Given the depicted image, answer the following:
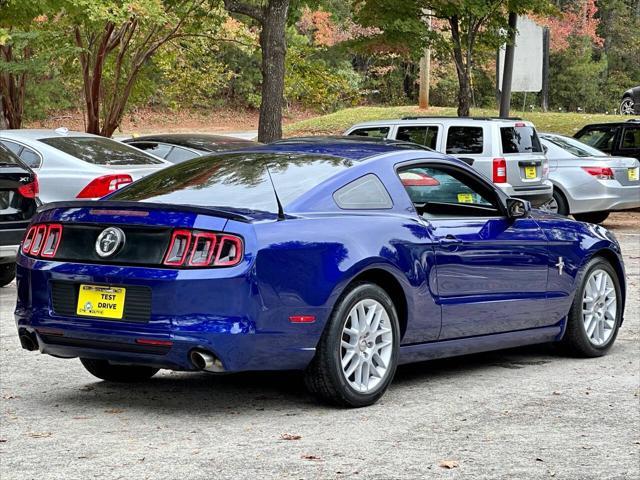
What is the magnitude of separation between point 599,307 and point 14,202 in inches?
225

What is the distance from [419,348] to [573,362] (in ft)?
5.95

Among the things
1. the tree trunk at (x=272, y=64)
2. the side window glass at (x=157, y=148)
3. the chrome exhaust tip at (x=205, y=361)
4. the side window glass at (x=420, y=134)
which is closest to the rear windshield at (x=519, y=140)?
the side window glass at (x=420, y=134)

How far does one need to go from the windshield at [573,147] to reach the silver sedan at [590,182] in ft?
0.40

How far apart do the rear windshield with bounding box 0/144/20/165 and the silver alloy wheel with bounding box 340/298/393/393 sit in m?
6.08

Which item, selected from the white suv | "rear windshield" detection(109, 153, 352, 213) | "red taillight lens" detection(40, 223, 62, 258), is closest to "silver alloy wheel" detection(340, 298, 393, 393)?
"rear windshield" detection(109, 153, 352, 213)

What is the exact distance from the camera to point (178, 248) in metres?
6.53

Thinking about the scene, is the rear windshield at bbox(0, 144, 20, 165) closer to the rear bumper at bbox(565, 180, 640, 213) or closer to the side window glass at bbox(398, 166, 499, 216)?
the side window glass at bbox(398, 166, 499, 216)

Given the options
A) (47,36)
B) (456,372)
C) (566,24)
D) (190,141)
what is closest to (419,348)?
(456,372)

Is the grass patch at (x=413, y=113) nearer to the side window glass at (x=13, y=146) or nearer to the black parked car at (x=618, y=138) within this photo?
the black parked car at (x=618, y=138)

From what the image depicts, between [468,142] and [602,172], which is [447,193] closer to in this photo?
[468,142]

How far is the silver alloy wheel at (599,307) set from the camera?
905 cm

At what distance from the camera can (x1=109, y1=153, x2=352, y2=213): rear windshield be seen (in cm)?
705

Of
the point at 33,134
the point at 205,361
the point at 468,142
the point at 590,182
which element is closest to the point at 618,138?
the point at 590,182

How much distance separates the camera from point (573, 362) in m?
8.95
